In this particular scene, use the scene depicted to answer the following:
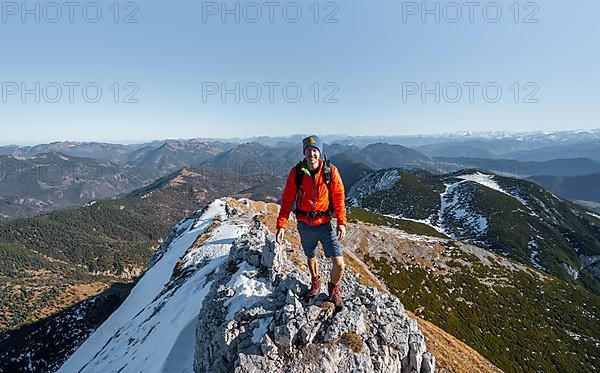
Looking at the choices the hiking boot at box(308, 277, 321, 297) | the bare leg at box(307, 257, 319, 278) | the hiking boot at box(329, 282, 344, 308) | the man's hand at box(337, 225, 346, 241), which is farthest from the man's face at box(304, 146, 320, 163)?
the hiking boot at box(308, 277, 321, 297)

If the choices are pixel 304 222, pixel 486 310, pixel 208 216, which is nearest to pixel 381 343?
pixel 304 222

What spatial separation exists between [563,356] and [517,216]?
109 m

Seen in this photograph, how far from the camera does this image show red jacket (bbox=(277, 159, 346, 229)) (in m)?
11.1

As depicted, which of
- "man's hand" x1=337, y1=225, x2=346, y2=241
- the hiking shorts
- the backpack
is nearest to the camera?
"man's hand" x1=337, y1=225, x2=346, y2=241

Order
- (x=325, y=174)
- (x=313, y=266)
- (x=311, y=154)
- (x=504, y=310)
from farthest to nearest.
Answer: (x=504, y=310) < (x=313, y=266) < (x=325, y=174) < (x=311, y=154)

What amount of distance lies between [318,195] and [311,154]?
1603 mm

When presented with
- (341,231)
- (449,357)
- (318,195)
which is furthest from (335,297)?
(449,357)

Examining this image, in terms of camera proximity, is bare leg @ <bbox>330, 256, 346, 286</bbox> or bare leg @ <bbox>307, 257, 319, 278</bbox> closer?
bare leg @ <bbox>330, 256, 346, 286</bbox>

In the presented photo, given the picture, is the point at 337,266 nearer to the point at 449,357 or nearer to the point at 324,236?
the point at 324,236

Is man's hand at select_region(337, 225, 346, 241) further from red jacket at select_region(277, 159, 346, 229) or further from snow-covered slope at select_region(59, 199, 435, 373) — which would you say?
snow-covered slope at select_region(59, 199, 435, 373)

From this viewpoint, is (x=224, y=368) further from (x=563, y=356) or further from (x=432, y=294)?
(x=563, y=356)

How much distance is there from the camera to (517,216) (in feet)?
449

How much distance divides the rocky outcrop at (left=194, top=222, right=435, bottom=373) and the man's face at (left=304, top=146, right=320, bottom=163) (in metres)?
6.34

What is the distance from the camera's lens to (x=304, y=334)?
12.3m
